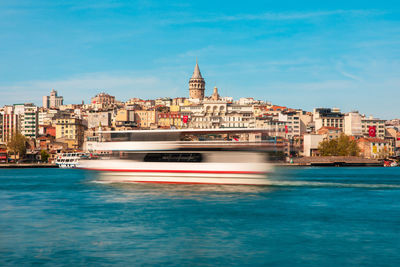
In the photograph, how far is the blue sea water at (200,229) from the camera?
12812 mm

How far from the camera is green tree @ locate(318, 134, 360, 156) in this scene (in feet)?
317

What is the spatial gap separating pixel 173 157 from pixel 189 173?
1758 millimetres

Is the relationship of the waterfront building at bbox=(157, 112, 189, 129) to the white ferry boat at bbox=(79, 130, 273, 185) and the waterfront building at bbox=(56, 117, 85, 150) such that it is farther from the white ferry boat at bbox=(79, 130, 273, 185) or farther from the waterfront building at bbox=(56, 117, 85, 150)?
the white ferry boat at bbox=(79, 130, 273, 185)

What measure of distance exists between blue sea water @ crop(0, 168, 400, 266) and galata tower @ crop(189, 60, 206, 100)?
149777mm

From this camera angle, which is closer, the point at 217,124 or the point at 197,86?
the point at 217,124

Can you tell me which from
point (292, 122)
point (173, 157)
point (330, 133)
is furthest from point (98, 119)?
point (173, 157)

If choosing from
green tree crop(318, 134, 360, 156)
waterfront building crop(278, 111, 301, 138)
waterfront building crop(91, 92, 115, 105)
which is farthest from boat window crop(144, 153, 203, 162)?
waterfront building crop(91, 92, 115, 105)

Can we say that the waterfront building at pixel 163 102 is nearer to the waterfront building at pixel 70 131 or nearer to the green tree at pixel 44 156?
the waterfront building at pixel 70 131

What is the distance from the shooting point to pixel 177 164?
1157 inches

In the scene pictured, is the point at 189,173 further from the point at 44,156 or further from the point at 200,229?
the point at 44,156

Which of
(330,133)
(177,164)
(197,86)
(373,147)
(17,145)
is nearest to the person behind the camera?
(177,164)

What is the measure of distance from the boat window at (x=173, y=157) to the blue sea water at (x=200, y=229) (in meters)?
2.96

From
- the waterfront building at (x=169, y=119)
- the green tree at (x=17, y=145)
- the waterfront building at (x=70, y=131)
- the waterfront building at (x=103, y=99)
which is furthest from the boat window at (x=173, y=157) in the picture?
the waterfront building at (x=103, y=99)

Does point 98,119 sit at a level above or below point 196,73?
below
